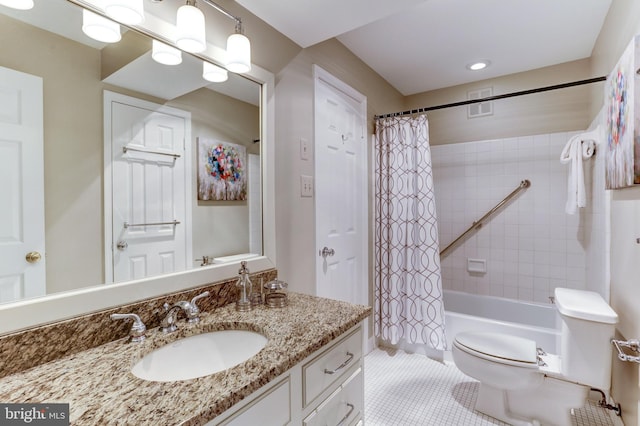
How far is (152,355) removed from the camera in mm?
926

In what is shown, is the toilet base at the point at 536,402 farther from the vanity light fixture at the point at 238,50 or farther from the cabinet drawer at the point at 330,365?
the vanity light fixture at the point at 238,50

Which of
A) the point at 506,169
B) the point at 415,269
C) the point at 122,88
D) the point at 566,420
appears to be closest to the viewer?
the point at 122,88

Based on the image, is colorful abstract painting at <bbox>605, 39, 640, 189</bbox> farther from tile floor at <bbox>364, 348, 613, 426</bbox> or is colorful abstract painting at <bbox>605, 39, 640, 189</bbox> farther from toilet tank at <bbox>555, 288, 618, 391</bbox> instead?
tile floor at <bbox>364, 348, 613, 426</bbox>

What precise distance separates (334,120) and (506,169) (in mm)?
1805

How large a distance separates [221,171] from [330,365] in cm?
93

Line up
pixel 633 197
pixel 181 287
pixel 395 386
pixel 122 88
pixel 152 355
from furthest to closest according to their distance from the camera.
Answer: pixel 395 386, pixel 633 197, pixel 181 287, pixel 122 88, pixel 152 355

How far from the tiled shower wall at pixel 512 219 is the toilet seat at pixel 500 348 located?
3.50 feet

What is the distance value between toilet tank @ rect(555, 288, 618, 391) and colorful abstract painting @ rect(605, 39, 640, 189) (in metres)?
0.61

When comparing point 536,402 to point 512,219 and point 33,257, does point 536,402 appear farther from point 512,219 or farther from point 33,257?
point 33,257

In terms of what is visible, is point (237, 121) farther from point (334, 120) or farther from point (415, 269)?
point (415, 269)

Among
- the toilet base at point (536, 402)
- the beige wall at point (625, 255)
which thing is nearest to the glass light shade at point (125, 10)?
the beige wall at point (625, 255)

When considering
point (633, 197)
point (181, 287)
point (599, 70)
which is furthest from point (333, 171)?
point (599, 70)

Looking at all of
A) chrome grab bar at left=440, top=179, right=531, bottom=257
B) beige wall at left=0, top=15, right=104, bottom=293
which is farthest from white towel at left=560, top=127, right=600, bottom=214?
beige wall at left=0, top=15, right=104, bottom=293

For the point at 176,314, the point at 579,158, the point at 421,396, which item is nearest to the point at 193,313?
the point at 176,314
